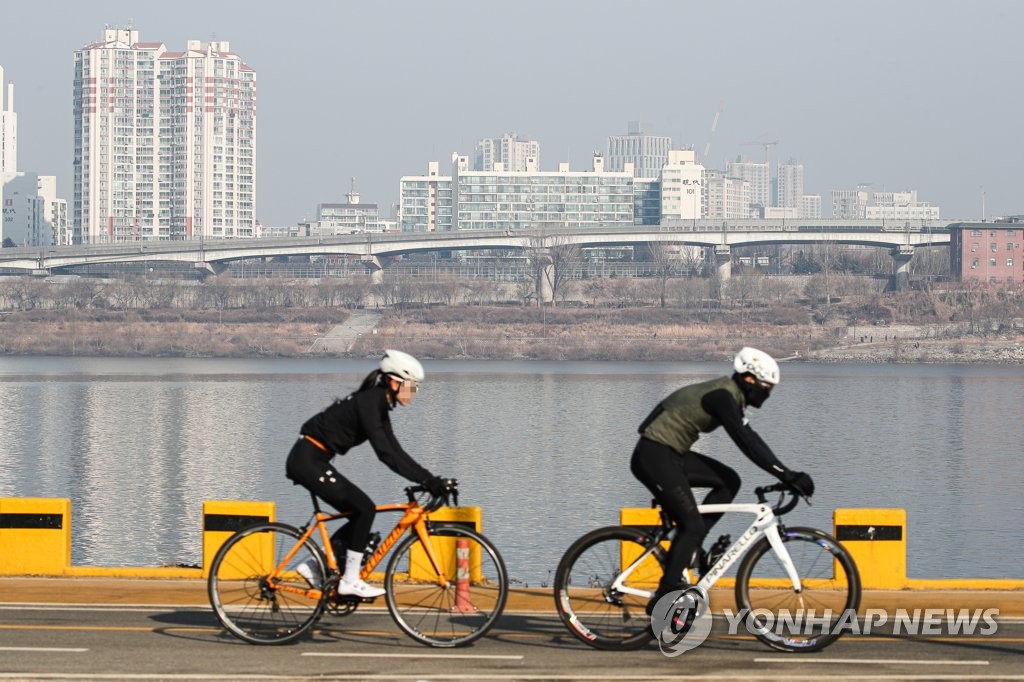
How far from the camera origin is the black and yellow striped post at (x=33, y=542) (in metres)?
15.2

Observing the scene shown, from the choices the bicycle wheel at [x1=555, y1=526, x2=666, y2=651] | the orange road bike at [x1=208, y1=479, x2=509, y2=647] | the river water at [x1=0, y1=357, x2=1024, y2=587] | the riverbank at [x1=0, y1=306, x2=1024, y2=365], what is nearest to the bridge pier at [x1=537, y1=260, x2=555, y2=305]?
the riverbank at [x1=0, y1=306, x2=1024, y2=365]

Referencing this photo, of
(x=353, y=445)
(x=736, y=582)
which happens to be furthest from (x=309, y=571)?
(x=736, y=582)

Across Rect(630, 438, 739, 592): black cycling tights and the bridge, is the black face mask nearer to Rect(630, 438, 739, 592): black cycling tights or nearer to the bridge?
Rect(630, 438, 739, 592): black cycling tights

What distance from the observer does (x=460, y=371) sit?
124438 millimetres

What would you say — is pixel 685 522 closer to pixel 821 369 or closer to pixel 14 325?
pixel 821 369

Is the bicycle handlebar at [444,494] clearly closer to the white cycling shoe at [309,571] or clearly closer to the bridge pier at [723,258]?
the white cycling shoe at [309,571]

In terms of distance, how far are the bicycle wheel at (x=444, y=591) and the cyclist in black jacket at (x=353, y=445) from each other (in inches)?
11.1

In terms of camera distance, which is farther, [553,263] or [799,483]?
[553,263]

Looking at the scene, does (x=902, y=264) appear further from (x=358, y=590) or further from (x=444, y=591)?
(x=358, y=590)

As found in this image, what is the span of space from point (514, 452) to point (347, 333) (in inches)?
3863

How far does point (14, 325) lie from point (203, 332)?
62.9 feet

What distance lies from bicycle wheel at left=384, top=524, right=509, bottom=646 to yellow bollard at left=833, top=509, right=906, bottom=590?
175 inches

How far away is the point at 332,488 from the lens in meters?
11.6

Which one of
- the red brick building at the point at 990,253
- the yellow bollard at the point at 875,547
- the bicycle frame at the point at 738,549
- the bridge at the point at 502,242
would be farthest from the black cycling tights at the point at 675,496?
the red brick building at the point at 990,253
